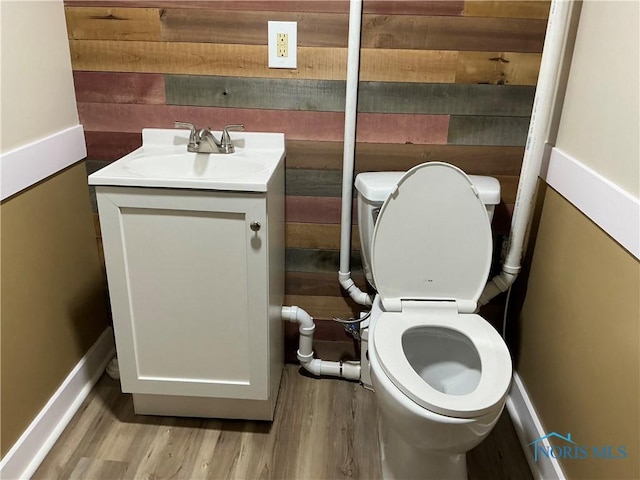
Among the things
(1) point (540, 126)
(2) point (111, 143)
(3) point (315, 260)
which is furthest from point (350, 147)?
(2) point (111, 143)

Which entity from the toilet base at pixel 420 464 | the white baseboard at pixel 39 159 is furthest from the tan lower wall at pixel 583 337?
the white baseboard at pixel 39 159

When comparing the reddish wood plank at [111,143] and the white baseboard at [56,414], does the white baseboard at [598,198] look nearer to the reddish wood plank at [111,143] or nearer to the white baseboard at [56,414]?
the reddish wood plank at [111,143]

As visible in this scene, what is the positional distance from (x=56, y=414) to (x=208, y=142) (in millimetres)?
991

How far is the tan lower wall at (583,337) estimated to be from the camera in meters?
1.19

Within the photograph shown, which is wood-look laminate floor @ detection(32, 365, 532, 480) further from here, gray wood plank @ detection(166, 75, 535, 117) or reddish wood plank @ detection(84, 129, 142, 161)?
gray wood plank @ detection(166, 75, 535, 117)

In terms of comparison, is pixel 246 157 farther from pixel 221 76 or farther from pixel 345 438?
pixel 345 438

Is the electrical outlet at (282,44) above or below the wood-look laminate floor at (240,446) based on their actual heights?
above

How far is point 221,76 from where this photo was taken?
172 centimetres

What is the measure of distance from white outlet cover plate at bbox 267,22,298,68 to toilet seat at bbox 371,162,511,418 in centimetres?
52

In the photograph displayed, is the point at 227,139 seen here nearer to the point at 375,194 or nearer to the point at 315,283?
the point at 375,194

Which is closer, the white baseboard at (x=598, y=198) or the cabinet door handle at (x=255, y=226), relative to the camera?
the white baseboard at (x=598, y=198)

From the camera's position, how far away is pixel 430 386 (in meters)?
1.49

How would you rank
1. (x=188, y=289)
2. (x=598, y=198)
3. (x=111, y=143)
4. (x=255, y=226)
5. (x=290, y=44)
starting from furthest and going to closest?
1. (x=111, y=143)
2. (x=290, y=44)
3. (x=188, y=289)
4. (x=255, y=226)
5. (x=598, y=198)

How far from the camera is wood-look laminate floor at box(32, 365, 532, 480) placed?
1.62 metres
